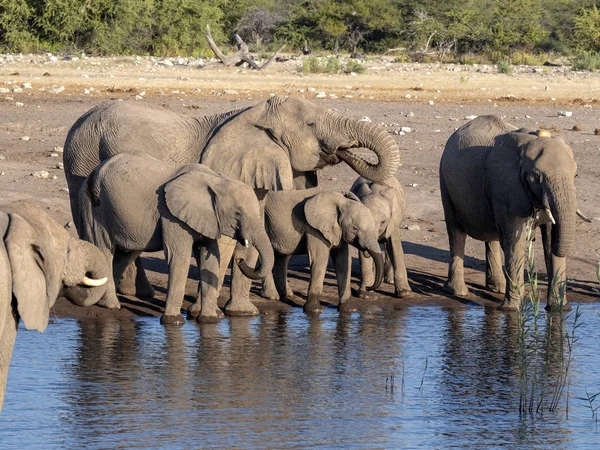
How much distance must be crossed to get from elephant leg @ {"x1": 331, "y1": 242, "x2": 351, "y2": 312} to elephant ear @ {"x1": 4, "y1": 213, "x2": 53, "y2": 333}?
207 inches

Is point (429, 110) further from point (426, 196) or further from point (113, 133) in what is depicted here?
point (113, 133)

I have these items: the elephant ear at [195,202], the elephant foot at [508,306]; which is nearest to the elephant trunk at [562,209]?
the elephant foot at [508,306]

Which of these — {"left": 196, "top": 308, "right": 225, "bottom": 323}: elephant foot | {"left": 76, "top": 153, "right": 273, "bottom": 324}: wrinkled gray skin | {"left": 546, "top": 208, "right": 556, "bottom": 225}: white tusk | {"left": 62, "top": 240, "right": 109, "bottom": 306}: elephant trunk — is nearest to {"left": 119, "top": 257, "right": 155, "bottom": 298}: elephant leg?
{"left": 76, "top": 153, "right": 273, "bottom": 324}: wrinkled gray skin

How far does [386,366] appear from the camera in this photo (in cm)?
845

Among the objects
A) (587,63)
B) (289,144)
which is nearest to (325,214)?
(289,144)

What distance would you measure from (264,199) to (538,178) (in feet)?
6.94

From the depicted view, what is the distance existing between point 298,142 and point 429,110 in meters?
10.7

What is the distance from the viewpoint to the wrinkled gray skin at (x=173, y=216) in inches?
367

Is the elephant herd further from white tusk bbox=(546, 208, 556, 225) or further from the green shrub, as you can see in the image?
the green shrub

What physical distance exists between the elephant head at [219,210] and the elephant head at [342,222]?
0.84 metres

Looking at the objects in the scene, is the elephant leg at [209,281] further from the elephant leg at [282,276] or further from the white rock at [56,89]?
the white rock at [56,89]

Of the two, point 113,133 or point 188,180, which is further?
point 113,133

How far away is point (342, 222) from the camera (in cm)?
1018

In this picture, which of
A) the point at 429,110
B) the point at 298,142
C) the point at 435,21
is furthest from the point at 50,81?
the point at 435,21
